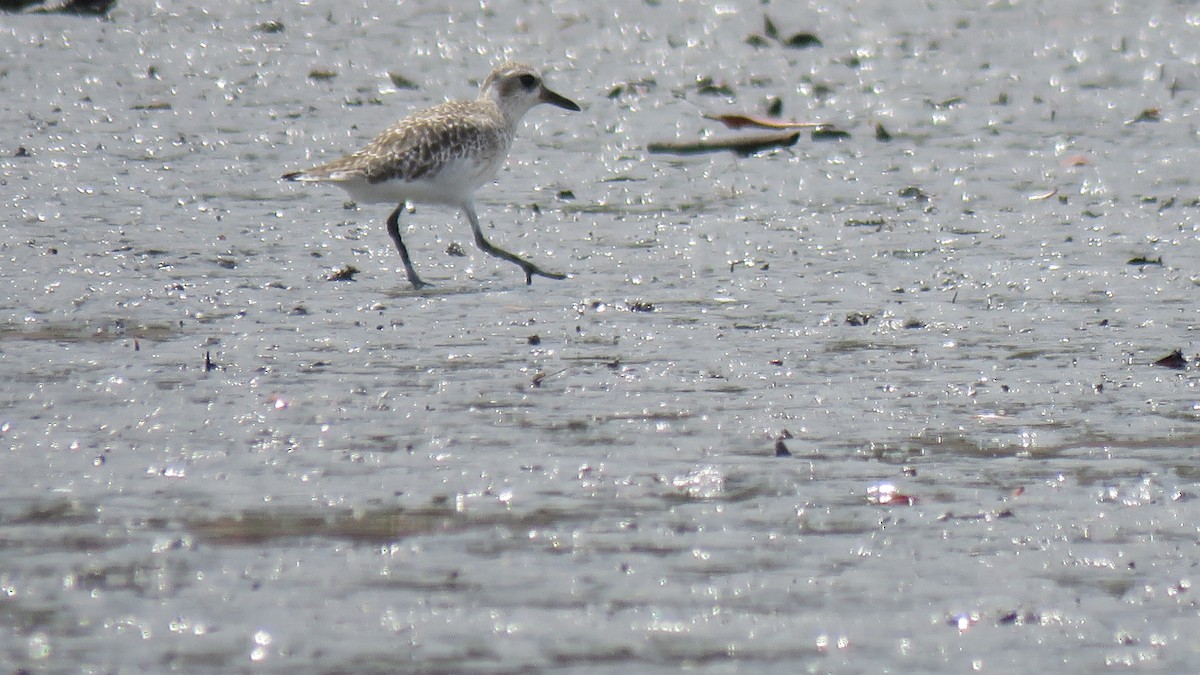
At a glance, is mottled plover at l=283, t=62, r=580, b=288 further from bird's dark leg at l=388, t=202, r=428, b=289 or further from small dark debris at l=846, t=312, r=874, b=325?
small dark debris at l=846, t=312, r=874, b=325

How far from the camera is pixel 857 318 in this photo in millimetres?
7453

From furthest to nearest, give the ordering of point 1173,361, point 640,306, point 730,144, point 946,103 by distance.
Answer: point 946,103 < point 730,144 < point 640,306 < point 1173,361

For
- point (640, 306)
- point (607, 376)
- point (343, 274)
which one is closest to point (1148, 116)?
point (640, 306)

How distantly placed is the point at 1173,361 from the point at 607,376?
6.40 ft

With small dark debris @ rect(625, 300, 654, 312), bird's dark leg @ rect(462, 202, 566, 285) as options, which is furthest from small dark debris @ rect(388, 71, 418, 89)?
small dark debris @ rect(625, 300, 654, 312)

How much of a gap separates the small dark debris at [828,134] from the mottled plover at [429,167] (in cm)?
257

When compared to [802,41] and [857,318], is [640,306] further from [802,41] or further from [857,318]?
[802,41]

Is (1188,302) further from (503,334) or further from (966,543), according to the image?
(966,543)

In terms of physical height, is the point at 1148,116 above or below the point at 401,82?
below

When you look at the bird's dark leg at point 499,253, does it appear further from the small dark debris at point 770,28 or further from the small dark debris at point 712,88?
the small dark debris at point 770,28

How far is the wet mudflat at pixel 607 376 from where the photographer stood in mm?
4211

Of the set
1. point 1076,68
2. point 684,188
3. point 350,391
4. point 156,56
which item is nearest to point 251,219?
point 684,188

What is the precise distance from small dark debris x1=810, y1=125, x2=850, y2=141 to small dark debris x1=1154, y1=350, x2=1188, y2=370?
4.91 m

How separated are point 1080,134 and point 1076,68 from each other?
2.13 metres
